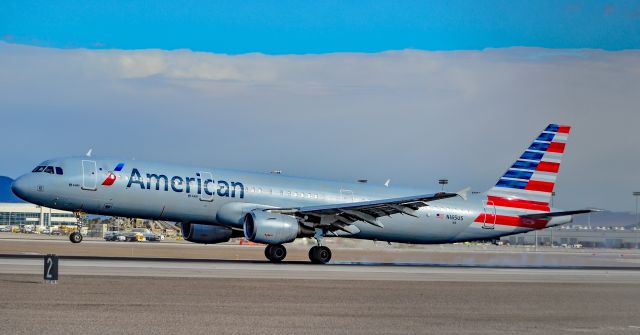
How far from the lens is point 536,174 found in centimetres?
5416

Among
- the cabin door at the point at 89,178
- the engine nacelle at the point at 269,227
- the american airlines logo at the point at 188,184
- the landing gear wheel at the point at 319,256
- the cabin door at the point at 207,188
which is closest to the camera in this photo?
the engine nacelle at the point at 269,227

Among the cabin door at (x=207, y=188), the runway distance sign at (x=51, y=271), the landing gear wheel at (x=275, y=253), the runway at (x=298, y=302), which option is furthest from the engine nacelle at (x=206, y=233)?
the runway distance sign at (x=51, y=271)

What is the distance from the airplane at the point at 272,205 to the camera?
43875 millimetres

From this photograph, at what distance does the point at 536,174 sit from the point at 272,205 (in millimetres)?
16932

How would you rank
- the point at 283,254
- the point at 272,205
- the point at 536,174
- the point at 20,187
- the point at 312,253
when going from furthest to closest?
the point at 536,174, the point at 272,205, the point at 312,253, the point at 283,254, the point at 20,187

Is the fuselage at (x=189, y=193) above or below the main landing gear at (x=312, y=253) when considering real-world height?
above

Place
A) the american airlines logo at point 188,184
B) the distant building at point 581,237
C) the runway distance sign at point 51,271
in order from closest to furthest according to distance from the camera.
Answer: the runway distance sign at point 51,271, the american airlines logo at point 188,184, the distant building at point 581,237

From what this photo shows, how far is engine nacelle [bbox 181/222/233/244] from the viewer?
4778cm

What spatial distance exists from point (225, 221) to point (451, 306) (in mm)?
22165

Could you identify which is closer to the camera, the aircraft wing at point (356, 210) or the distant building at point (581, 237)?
the aircraft wing at point (356, 210)

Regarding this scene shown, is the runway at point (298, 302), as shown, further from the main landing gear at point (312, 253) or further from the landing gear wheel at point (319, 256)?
the landing gear wheel at point (319, 256)

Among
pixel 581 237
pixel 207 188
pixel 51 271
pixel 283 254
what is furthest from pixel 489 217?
pixel 581 237

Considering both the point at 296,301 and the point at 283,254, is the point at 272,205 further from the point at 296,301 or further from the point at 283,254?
the point at 296,301

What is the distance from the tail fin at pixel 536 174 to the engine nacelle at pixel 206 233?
53.3 ft
